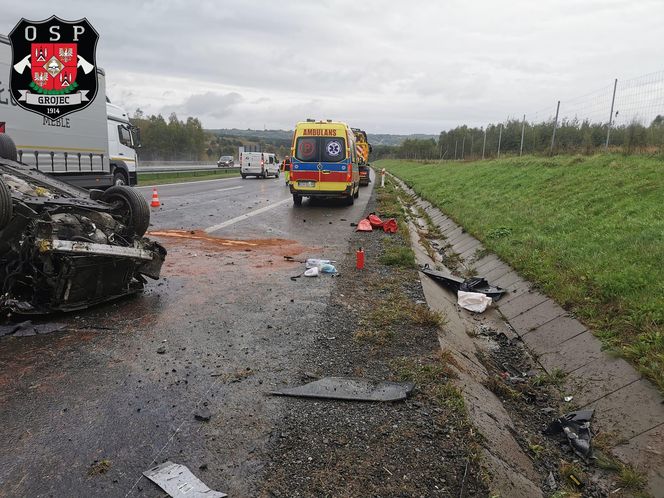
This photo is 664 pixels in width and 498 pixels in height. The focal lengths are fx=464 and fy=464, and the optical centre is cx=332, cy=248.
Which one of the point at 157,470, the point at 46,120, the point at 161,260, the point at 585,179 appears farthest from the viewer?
the point at 46,120

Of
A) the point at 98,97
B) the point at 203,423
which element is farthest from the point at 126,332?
the point at 98,97

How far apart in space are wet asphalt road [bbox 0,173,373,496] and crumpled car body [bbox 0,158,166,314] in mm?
262

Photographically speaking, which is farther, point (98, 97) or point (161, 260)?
point (98, 97)

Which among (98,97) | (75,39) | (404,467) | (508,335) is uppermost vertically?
(75,39)

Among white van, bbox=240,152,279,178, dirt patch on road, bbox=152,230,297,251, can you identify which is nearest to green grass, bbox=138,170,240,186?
white van, bbox=240,152,279,178

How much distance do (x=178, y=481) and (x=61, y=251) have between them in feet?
8.96

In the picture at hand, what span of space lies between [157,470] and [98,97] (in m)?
14.1

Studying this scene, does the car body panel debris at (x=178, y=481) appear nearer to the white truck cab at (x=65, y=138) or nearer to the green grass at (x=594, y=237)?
the green grass at (x=594, y=237)

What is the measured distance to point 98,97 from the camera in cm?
1381

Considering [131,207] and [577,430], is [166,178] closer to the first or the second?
[131,207]

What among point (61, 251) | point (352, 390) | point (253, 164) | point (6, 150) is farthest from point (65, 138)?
point (253, 164)

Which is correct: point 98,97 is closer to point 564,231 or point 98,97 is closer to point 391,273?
point 391,273

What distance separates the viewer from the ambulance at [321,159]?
1448 cm

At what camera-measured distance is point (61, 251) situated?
4.14 meters
